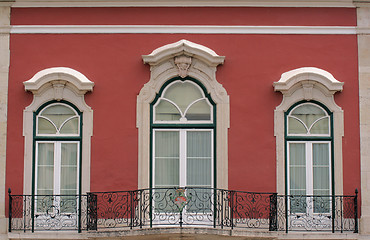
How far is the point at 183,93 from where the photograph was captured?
14.4 m

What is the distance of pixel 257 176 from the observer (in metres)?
14.0

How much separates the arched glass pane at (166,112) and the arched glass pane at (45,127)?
2.24 meters

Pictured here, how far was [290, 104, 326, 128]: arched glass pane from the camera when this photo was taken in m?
14.3

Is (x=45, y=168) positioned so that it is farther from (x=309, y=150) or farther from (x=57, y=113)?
(x=309, y=150)

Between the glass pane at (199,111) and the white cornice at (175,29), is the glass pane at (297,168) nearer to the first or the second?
the glass pane at (199,111)

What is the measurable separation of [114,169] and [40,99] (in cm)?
218

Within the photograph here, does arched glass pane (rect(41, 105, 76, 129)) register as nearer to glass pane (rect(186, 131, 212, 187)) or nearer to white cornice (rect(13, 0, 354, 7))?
white cornice (rect(13, 0, 354, 7))

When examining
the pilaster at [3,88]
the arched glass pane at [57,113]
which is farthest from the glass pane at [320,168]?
the pilaster at [3,88]

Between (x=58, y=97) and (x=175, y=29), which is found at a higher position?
(x=175, y=29)

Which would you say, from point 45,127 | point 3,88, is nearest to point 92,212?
point 45,127

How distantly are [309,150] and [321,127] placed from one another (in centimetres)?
56

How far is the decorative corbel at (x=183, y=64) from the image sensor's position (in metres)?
14.1

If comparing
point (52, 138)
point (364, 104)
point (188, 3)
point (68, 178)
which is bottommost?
point (68, 178)

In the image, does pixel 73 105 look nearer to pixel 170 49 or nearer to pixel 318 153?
pixel 170 49
